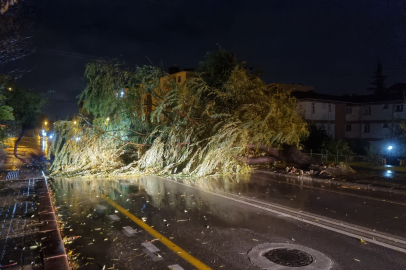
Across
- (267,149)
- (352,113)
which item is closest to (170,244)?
(267,149)

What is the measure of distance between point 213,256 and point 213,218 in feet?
7.16

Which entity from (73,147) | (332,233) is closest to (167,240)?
(332,233)

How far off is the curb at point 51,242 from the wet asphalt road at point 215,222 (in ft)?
0.64

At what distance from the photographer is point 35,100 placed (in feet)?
94.9

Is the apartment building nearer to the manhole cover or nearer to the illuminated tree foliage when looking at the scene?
the illuminated tree foliage

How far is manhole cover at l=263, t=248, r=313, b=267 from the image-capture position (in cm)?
465

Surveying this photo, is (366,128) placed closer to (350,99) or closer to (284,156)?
Result: (350,99)

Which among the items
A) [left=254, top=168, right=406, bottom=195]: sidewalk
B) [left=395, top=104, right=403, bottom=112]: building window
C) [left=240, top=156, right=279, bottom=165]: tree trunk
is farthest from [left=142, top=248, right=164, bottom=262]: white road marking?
[left=395, top=104, right=403, bottom=112]: building window

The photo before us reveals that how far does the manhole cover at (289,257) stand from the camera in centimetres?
465

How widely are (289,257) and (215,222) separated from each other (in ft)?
7.01

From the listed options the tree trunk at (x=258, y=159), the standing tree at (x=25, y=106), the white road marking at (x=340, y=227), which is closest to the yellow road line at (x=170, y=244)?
the white road marking at (x=340, y=227)

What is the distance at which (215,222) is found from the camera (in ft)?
22.0

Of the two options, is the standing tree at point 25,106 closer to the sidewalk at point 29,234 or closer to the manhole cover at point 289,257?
the sidewalk at point 29,234

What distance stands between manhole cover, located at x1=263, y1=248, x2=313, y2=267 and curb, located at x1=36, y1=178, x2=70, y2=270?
2.95 m
